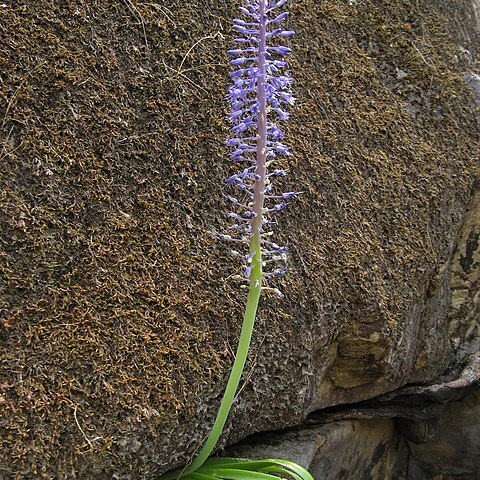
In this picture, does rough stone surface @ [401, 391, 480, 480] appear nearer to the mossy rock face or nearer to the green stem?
the mossy rock face

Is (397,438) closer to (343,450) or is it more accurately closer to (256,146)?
(343,450)

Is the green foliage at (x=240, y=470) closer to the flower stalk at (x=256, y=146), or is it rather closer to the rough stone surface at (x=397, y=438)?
the flower stalk at (x=256, y=146)


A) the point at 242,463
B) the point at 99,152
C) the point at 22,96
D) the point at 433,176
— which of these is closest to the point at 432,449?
the point at 433,176

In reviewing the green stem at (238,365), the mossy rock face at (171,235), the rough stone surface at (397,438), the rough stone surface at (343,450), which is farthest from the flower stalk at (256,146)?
the rough stone surface at (397,438)

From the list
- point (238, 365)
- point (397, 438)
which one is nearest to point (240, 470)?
point (238, 365)

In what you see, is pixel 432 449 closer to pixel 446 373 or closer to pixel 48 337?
pixel 446 373

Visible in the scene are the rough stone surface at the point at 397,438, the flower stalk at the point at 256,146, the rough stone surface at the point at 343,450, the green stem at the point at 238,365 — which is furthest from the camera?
the rough stone surface at the point at 397,438
